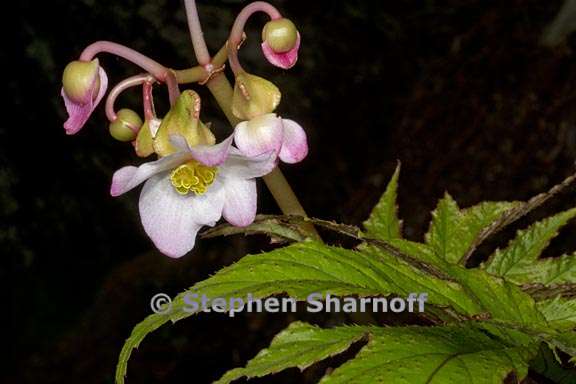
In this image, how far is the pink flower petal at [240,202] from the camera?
0.83 m

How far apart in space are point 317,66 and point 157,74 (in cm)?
144

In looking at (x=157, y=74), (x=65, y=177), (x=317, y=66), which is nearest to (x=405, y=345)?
(x=157, y=74)

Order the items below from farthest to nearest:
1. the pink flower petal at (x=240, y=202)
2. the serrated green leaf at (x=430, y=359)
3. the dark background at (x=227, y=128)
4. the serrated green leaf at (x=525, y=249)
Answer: the dark background at (x=227, y=128)
the serrated green leaf at (x=525, y=249)
the pink flower petal at (x=240, y=202)
the serrated green leaf at (x=430, y=359)

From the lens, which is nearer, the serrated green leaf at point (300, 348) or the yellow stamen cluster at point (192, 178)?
the serrated green leaf at point (300, 348)

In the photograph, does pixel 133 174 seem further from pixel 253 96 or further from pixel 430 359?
pixel 430 359

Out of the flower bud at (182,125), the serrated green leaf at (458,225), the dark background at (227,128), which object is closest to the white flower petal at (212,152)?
the flower bud at (182,125)

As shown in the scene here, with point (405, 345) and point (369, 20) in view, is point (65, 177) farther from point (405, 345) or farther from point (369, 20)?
point (405, 345)

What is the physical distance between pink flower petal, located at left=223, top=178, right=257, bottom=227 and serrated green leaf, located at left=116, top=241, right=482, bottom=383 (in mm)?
124

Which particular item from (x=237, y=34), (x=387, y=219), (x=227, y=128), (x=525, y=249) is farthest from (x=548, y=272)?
(x=227, y=128)

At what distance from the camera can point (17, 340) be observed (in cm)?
203

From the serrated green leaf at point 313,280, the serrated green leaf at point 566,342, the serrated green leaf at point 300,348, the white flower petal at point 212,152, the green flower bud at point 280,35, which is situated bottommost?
the serrated green leaf at point 566,342

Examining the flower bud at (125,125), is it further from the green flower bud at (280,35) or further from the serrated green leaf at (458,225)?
the serrated green leaf at (458,225)

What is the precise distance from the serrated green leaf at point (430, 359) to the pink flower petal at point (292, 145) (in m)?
0.20

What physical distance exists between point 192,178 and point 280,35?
180 mm
